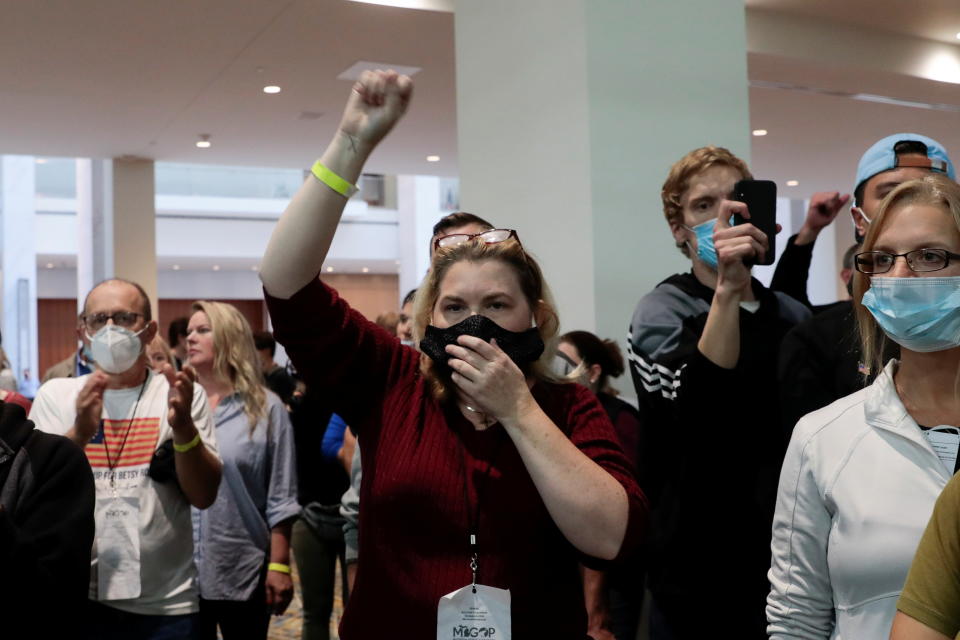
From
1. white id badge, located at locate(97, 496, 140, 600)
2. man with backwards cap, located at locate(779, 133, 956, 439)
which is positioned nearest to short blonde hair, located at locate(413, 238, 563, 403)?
man with backwards cap, located at locate(779, 133, 956, 439)

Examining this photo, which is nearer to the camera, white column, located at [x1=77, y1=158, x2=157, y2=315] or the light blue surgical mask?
the light blue surgical mask

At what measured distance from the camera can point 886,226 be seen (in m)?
1.70

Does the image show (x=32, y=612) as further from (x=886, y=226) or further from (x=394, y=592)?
(x=886, y=226)

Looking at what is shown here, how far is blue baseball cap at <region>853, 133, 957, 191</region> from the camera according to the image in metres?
2.24

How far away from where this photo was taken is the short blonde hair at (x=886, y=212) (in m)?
1.67

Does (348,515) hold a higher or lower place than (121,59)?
lower

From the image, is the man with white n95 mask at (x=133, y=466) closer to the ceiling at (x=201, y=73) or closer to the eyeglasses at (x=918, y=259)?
the eyeglasses at (x=918, y=259)

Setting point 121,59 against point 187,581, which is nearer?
point 187,581

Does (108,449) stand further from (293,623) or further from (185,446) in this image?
(293,623)

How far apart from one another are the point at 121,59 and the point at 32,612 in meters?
5.92

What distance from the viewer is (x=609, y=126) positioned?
3936 millimetres

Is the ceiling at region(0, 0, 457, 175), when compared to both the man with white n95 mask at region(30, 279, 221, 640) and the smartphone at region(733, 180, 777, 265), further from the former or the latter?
the smartphone at region(733, 180, 777, 265)

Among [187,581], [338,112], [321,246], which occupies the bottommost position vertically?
[187,581]

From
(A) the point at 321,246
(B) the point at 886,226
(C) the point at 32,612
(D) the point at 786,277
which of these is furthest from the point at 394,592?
(D) the point at 786,277
